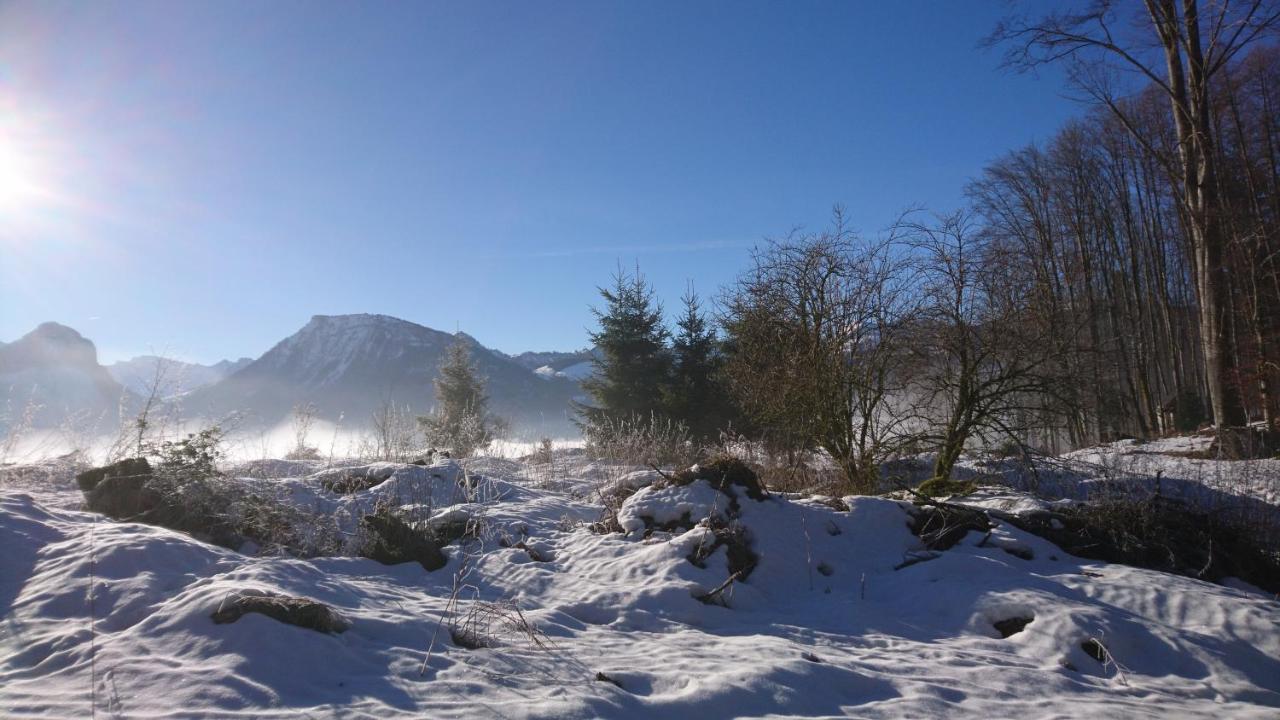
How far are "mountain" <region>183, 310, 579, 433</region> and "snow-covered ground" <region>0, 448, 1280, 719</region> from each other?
6533 cm

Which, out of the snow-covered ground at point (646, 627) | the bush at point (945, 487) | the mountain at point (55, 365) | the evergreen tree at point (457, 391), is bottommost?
the snow-covered ground at point (646, 627)

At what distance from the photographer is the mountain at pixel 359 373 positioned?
8156 cm

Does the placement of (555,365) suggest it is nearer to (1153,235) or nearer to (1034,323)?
(1153,235)

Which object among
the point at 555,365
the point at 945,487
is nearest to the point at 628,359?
the point at 945,487

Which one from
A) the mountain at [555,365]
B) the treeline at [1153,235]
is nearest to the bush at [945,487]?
the treeline at [1153,235]

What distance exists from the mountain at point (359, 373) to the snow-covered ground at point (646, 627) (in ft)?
214

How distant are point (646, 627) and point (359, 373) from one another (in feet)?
348

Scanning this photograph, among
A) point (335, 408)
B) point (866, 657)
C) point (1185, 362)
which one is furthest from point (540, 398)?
point (866, 657)

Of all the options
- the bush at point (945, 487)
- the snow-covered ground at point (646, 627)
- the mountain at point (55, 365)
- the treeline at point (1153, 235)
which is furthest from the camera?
the mountain at point (55, 365)

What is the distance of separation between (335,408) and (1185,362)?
89658mm

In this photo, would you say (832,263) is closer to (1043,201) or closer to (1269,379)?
(1269,379)

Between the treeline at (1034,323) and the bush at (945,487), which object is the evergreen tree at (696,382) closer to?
the treeline at (1034,323)

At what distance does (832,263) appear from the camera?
8258 mm

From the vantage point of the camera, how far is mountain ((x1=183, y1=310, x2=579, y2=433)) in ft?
268
